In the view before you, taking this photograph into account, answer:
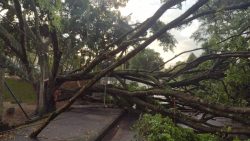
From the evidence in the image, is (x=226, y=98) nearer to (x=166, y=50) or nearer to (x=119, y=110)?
(x=119, y=110)

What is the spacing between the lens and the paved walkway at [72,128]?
313 inches

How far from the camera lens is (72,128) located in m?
9.14

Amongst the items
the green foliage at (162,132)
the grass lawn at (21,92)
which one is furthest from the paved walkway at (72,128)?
the grass lawn at (21,92)

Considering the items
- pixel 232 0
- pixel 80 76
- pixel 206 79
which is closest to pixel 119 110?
pixel 80 76

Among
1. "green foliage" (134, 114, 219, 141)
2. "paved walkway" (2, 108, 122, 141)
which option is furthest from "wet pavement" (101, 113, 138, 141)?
"green foliage" (134, 114, 219, 141)

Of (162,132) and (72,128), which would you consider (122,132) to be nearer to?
(72,128)

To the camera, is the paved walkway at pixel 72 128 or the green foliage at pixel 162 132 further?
the paved walkway at pixel 72 128

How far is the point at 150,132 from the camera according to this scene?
5477 mm

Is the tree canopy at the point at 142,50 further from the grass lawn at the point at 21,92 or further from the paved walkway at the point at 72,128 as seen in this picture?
the grass lawn at the point at 21,92

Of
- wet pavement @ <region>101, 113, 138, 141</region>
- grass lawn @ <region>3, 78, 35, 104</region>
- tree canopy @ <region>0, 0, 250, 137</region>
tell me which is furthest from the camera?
grass lawn @ <region>3, 78, 35, 104</region>

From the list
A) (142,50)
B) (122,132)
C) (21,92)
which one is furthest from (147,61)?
(142,50)

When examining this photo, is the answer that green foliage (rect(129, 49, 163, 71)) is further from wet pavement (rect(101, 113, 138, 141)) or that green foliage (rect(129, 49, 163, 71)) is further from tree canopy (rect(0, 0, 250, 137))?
wet pavement (rect(101, 113, 138, 141))

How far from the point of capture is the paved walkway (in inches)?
313

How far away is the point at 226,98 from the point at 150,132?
3.26 m
